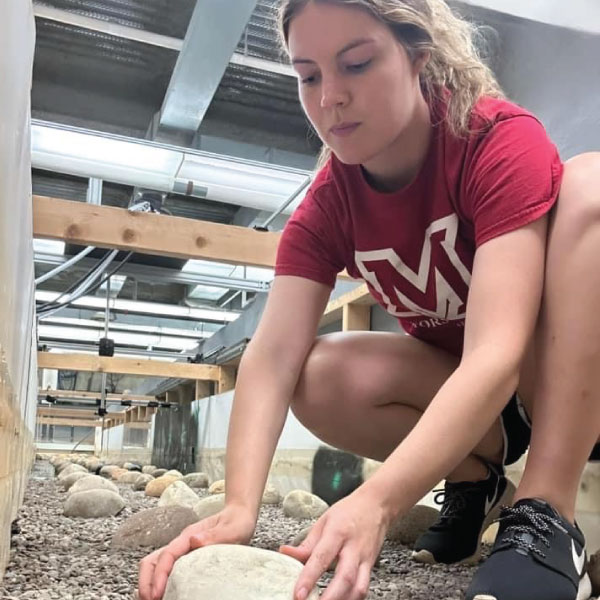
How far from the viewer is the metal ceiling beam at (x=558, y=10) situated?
1.64 m

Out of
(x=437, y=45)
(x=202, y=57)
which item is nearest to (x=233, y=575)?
(x=437, y=45)

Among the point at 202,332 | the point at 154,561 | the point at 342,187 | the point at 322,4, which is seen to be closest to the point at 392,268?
the point at 342,187

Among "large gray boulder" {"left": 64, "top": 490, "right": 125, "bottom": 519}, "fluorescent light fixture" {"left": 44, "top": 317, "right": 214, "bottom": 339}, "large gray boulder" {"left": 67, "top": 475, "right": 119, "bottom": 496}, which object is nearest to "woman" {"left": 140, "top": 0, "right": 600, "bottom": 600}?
"large gray boulder" {"left": 64, "top": 490, "right": 125, "bottom": 519}

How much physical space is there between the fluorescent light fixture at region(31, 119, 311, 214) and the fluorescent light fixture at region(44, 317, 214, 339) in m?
3.07

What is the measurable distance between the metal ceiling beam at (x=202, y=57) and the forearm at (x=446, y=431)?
1.46 meters

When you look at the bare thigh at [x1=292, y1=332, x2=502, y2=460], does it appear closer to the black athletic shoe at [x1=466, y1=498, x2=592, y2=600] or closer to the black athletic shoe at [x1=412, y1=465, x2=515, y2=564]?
the black athletic shoe at [x1=412, y1=465, x2=515, y2=564]

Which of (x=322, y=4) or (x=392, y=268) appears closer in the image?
(x=322, y=4)

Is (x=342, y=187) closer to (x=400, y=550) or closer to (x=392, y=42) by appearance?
(x=392, y=42)

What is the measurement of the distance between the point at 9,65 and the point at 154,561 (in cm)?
56

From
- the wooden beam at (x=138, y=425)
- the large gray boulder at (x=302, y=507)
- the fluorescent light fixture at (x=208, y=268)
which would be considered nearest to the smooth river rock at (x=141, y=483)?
the large gray boulder at (x=302, y=507)

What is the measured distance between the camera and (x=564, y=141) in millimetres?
1827

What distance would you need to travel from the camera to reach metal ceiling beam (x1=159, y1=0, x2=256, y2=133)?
1856 mm

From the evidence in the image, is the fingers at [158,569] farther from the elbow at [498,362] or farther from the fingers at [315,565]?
the elbow at [498,362]

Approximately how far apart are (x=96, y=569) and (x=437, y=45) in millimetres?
864
